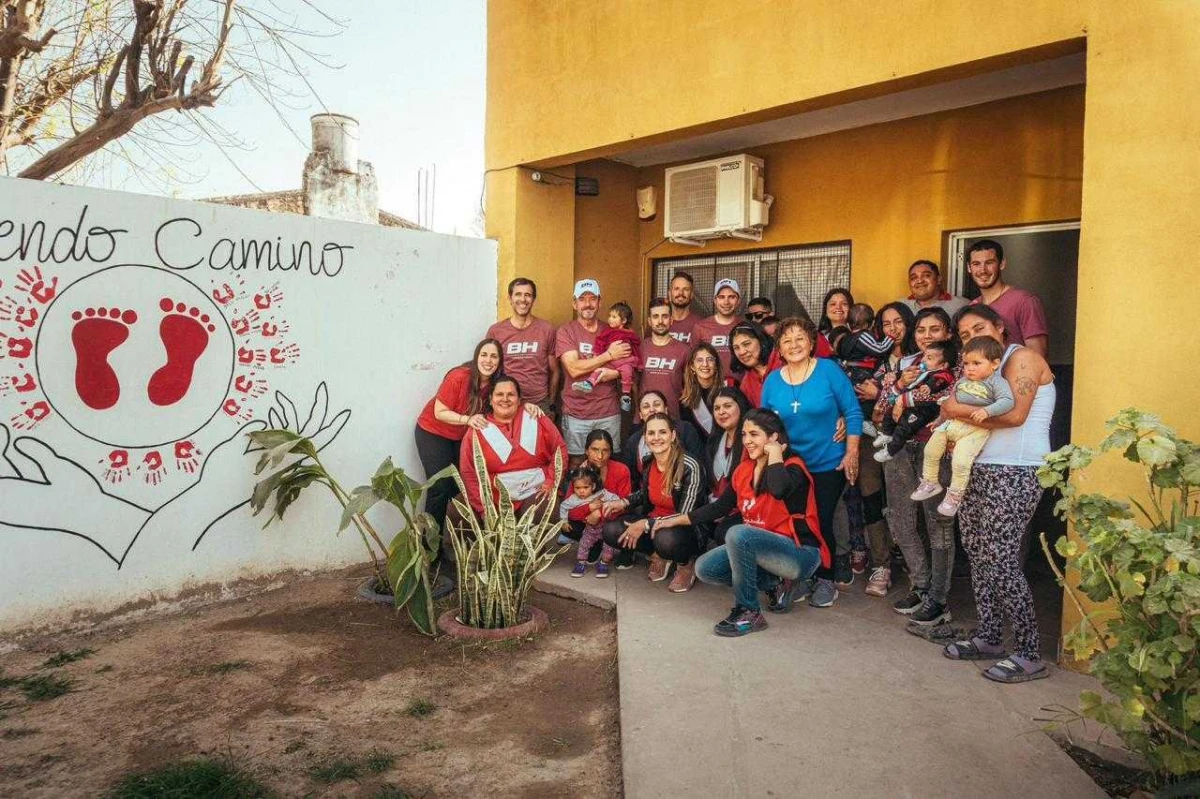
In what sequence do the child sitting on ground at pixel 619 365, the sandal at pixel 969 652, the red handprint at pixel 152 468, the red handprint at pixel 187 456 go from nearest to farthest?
the sandal at pixel 969 652, the red handprint at pixel 152 468, the red handprint at pixel 187 456, the child sitting on ground at pixel 619 365

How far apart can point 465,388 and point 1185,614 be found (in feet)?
14.0

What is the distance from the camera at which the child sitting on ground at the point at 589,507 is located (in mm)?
5031

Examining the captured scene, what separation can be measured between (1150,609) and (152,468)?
4.61 metres

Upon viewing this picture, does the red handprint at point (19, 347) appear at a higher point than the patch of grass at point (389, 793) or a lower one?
higher

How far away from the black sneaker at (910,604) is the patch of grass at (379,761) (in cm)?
277

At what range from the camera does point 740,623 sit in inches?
160

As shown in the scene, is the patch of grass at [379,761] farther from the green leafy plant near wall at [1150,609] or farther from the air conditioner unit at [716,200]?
the air conditioner unit at [716,200]

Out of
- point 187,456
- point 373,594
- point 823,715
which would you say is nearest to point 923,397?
point 823,715

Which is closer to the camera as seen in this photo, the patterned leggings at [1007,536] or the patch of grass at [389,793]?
the patch of grass at [389,793]

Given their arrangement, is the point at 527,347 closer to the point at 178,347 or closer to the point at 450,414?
the point at 450,414

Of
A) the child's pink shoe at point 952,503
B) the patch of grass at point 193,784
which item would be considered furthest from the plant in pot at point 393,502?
the child's pink shoe at point 952,503

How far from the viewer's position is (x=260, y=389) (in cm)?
492

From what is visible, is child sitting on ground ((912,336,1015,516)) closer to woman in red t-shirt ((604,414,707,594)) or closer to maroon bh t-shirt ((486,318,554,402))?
woman in red t-shirt ((604,414,707,594))

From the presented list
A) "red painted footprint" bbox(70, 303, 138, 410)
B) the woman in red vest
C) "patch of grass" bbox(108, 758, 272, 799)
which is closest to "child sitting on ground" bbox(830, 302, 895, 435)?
the woman in red vest
